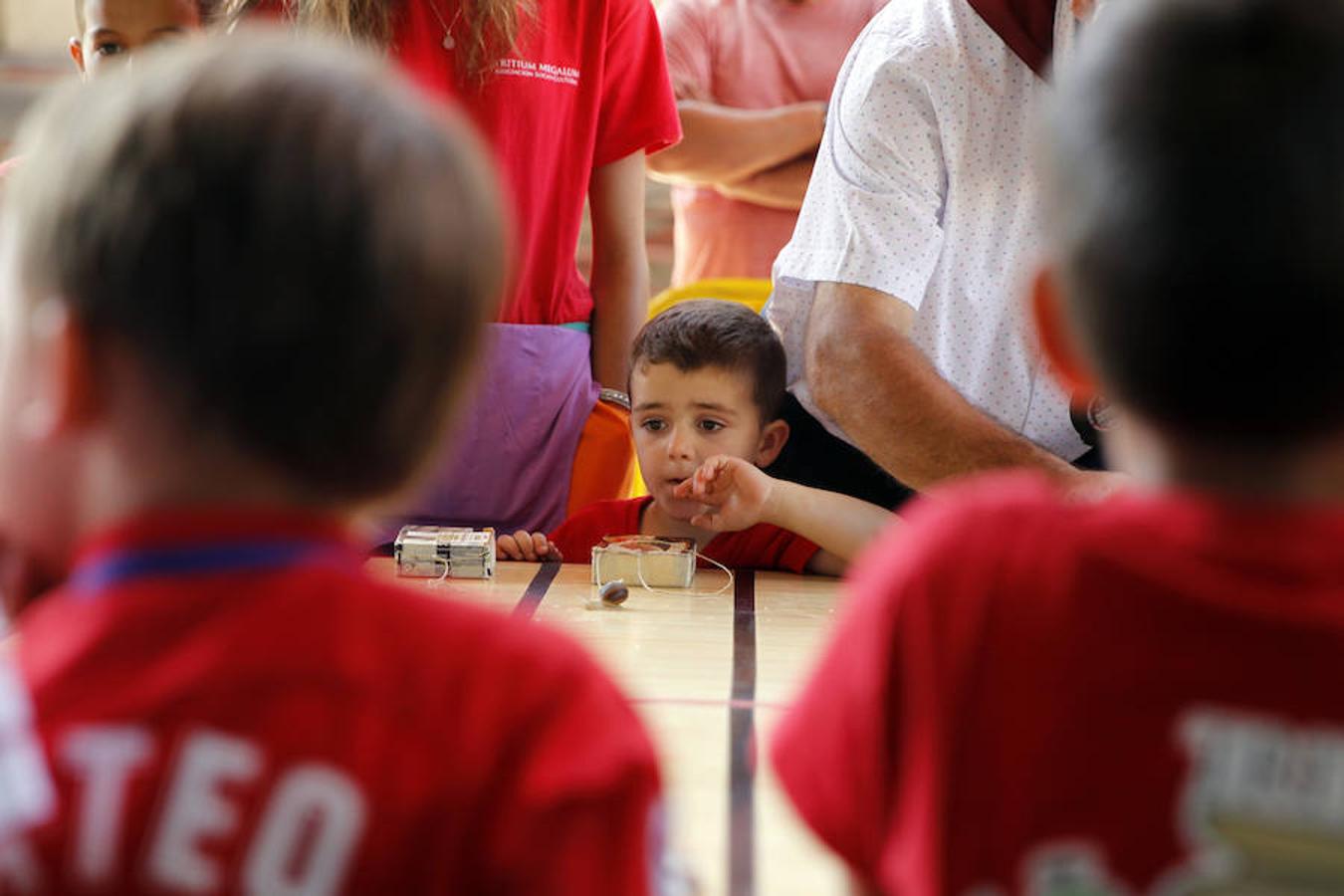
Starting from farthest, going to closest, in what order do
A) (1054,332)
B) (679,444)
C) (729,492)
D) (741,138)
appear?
(741,138) → (679,444) → (729,492) → (1054,332)

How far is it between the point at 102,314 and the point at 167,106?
0.07 m

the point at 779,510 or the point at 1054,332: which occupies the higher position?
the point at 1054,332

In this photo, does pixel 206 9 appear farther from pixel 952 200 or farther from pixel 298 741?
pixel 298 741

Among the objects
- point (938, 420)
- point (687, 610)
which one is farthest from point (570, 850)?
point (938, 420)

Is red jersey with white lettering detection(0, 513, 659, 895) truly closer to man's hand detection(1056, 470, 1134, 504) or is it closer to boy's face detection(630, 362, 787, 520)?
man's hand detection(1056, 470, 1134, 504)

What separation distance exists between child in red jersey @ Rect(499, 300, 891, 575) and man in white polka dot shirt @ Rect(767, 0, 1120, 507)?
0.27ft

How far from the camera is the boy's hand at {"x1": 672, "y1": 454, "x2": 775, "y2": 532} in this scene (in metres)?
1.87

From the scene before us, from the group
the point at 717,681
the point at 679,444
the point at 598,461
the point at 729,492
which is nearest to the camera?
the point at 717,681

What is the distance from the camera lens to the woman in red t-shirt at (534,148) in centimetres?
216

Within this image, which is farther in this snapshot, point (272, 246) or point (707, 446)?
point (707, 446)

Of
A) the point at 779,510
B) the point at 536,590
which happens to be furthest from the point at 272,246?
the point at 779,510

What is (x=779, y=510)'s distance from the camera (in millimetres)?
1870

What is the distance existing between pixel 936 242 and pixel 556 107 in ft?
1.90

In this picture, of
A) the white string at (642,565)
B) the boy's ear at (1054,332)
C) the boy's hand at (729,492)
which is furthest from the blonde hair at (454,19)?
the boy's ear at (1054,332)
